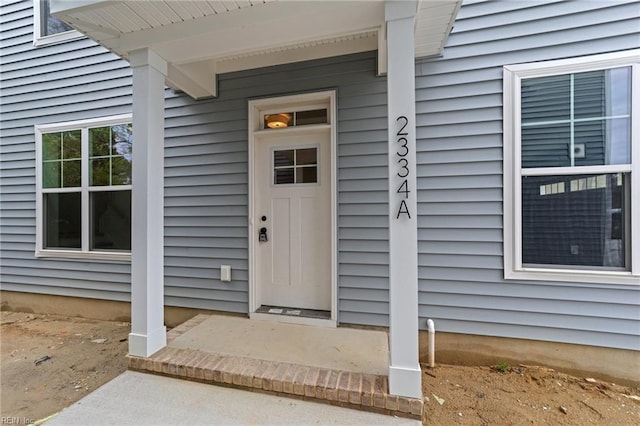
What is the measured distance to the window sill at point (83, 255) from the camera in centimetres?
352

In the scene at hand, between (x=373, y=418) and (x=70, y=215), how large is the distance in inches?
169

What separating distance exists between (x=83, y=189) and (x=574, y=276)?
17.3 feet

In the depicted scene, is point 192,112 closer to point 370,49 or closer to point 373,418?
point 370,49

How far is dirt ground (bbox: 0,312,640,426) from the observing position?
6.35ft

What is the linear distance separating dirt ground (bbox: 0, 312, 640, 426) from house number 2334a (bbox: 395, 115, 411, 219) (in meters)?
1.41

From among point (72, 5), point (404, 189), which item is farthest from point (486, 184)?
point (72, 5)

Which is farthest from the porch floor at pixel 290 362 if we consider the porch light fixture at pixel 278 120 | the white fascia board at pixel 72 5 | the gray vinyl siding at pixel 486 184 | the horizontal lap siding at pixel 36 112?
the white fascia board at pixel 72 5

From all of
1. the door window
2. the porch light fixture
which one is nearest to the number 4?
the door window

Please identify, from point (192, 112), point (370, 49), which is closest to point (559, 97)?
point (370, 49)

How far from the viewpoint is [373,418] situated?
5.69 feet

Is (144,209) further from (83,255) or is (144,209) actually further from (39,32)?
(39,32)

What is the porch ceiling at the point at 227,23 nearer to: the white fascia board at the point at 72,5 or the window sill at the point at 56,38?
the white fascia board at the point at 72,5

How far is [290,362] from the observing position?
214cm

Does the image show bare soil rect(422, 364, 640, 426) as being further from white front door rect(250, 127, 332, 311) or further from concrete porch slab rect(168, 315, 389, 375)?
white front door rect(250, 127, 332, 311)
